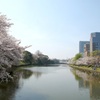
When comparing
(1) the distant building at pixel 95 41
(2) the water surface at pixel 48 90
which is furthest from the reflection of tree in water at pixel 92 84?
(1) the distant building at pixel 95 41

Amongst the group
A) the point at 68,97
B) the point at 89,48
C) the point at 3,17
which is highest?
the point at 89,48

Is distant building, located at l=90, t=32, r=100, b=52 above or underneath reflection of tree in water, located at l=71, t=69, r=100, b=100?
above

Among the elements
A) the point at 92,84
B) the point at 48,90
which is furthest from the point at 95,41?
the point at 48,90

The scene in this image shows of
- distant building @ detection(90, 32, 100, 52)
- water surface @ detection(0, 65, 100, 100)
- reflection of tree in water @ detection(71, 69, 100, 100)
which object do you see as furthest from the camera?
distant building @ detection(90, 32, 100, 52)

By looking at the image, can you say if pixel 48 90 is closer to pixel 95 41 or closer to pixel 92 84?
pixel 92 84

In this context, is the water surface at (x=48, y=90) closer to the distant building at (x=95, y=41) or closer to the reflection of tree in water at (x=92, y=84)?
the reflection of tree in water at (x=92, y=84)

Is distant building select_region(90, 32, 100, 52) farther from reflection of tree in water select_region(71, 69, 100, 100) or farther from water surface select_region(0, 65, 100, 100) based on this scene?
water surface select_region(0, 65, 100, 100)

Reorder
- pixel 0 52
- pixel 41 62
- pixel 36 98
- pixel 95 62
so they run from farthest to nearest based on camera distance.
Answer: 1. pixel 41 62
2. pixel 95 62
3. pixel 36 98
4. pixel 0 52

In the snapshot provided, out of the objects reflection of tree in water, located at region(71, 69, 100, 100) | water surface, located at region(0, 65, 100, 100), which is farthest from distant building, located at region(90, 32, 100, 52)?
water surface, located at region(0, 65, 100, 100)

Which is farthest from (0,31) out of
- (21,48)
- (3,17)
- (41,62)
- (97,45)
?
(97,45)

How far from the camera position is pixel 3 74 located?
12.5 m

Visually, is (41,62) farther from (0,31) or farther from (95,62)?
(0,31)

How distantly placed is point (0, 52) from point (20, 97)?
7536 mm

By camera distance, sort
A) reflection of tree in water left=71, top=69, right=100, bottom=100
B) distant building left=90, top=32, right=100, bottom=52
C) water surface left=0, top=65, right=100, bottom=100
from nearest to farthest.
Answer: water surface left=0, top=65, right=100, bottom=100 → reflection of tree in water left=71, top=69, right=100, bottom=100 → distant building left=90, top=32, right=100, bottom=52
